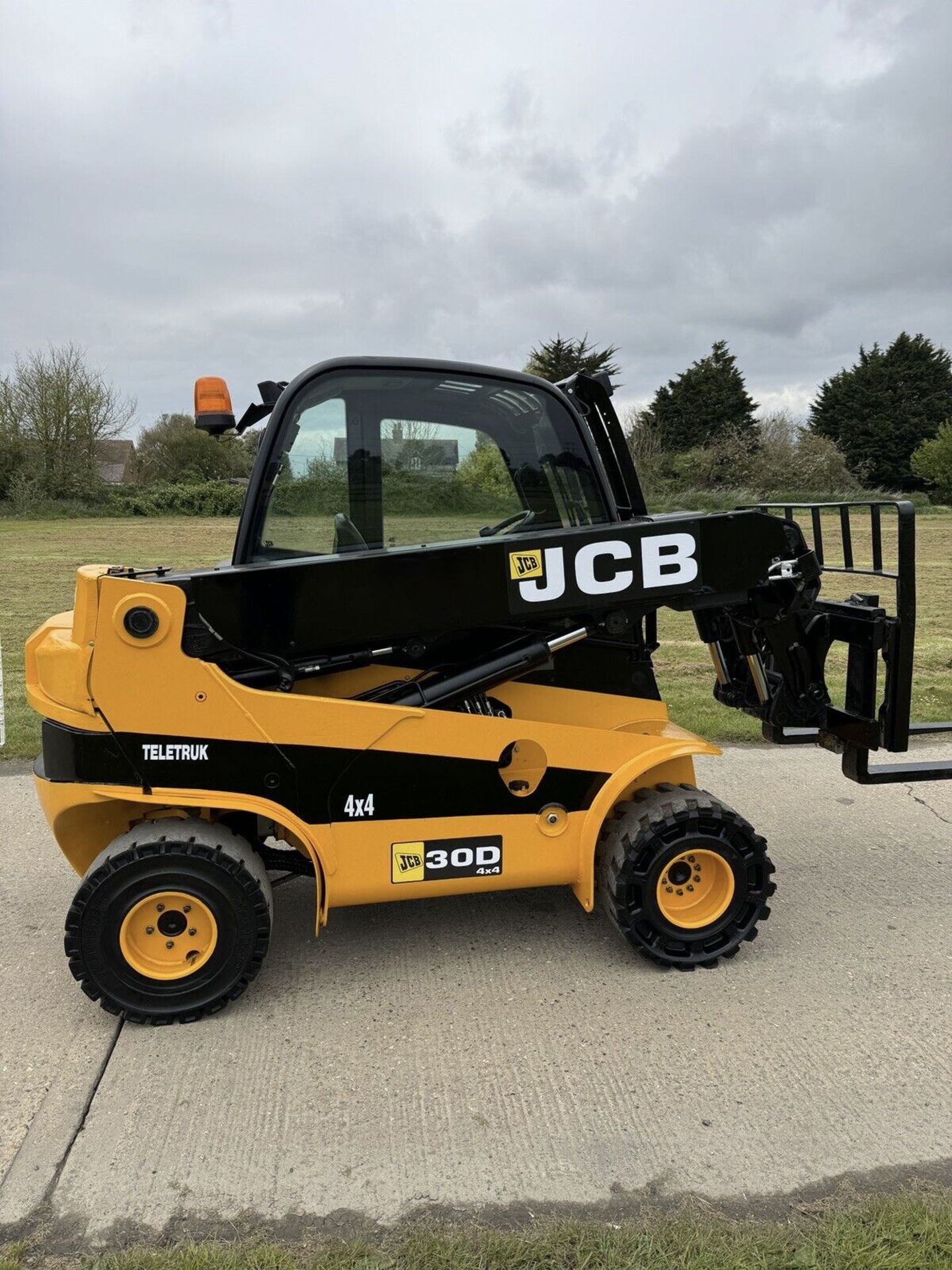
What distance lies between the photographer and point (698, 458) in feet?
128

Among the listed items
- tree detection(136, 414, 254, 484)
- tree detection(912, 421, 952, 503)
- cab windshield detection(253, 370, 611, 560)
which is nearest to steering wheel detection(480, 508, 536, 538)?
cab windshield detection(253, 370, 611, 560)

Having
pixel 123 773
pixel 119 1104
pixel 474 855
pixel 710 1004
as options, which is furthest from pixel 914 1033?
pixel 123 773

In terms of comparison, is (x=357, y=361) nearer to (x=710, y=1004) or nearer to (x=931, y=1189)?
(x=710, y=1004)

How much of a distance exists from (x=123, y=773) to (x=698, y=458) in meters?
38.8

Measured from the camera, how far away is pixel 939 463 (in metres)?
41.8

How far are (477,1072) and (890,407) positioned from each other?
183 ft

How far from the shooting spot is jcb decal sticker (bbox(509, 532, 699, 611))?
296 centimetres

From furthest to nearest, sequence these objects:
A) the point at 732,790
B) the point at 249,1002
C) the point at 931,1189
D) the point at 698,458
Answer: the point at 698,458 → the point at 732,790 → the point at 249,1002 → the point at 931,1189

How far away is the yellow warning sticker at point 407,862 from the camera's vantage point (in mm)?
3055

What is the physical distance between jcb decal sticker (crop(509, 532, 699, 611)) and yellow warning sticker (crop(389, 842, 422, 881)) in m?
0.91

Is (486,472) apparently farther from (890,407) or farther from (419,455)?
(890,407)

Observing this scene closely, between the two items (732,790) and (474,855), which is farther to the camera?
(732,790)

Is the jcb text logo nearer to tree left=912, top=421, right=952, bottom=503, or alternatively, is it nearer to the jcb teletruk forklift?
the jcb teletruk forklift

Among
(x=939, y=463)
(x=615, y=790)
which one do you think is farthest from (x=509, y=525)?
(x=939, y=463)
